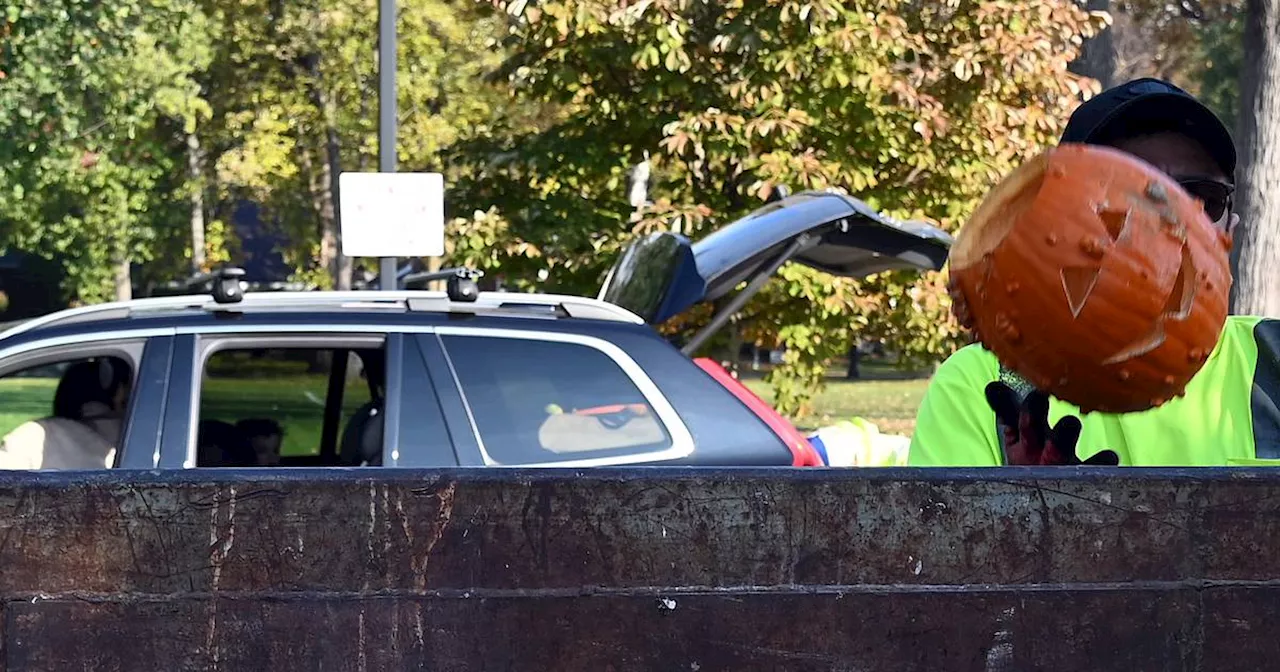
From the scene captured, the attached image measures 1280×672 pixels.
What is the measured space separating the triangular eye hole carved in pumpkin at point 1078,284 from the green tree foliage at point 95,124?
1619 cm

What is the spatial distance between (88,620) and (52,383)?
745 centimetres

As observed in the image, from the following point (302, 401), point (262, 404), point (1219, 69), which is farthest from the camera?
point (1219, 69)

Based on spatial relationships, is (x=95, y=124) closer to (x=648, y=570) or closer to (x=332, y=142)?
(x=332, y=142)

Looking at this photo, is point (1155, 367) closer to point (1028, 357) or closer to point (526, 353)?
point (1028, 357)

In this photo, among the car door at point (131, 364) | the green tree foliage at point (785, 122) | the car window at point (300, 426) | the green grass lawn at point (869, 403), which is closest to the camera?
the car door at point (131, 364)

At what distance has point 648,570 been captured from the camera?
1707mm

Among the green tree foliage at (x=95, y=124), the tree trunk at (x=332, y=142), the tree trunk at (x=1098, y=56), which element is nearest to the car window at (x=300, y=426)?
the green tree foliage at (x=95, y=124)

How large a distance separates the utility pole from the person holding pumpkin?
354 inches

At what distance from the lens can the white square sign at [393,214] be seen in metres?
10.1

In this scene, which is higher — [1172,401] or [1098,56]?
[1098,56]

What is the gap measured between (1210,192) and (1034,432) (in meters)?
0.44

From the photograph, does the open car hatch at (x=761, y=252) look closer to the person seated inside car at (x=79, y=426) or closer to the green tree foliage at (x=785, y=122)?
the person seated inside car at (x=79, y=426)

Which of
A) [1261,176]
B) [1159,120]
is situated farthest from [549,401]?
[1261,176]

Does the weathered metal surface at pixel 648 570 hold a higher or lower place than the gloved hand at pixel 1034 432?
lower
